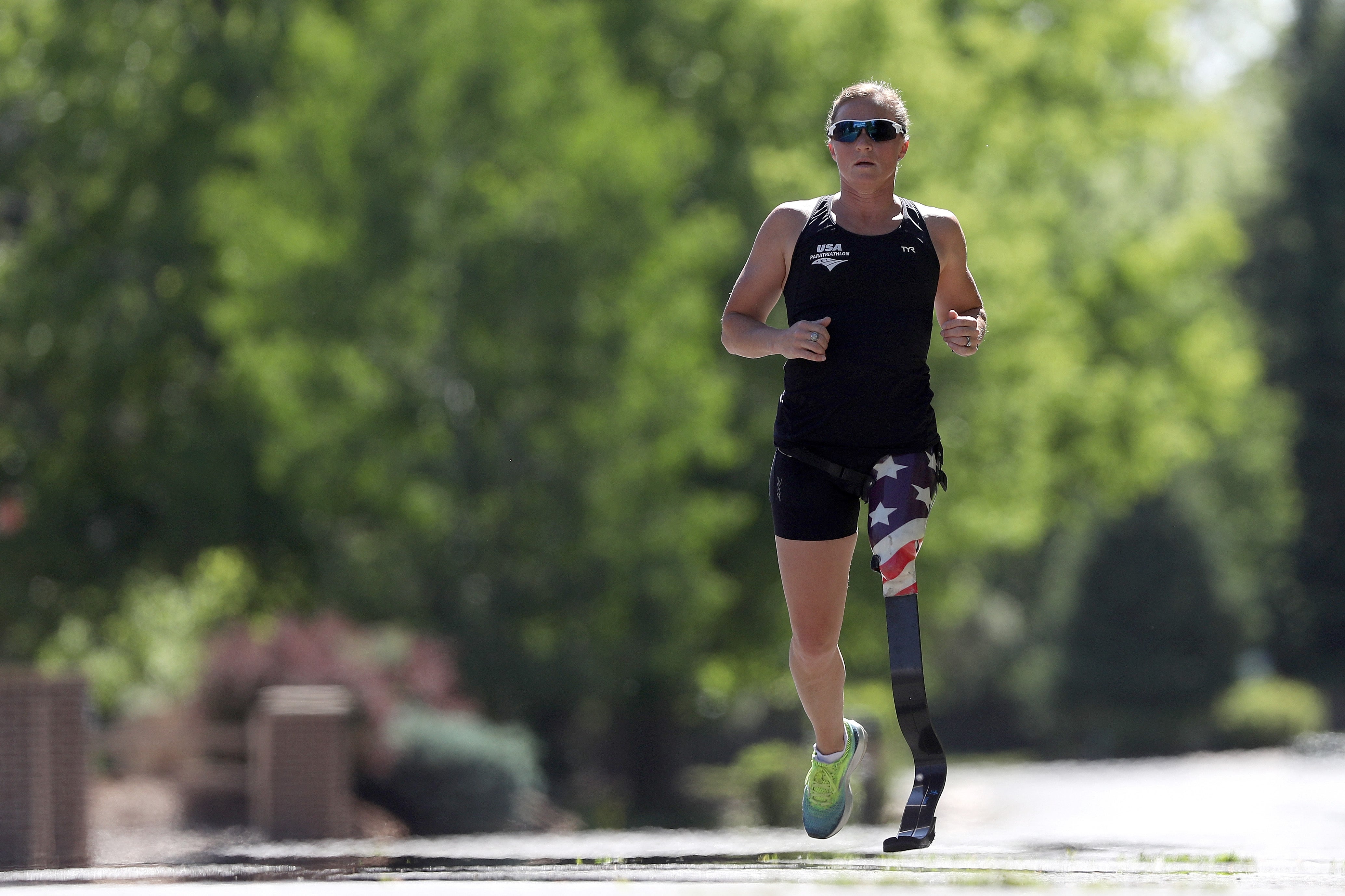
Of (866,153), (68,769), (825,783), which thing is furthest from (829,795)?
(68,769)

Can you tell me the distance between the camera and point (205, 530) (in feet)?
74.8

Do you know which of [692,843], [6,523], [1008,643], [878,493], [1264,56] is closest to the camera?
[878,493]

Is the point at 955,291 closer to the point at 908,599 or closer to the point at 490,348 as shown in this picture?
the point at 908,599

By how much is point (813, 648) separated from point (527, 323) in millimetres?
13864

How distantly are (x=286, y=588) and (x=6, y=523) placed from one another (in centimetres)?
365

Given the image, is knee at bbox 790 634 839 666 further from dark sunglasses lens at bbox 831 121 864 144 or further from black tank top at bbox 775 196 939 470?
dark sunglasses lens at bbox 831 121 864 144

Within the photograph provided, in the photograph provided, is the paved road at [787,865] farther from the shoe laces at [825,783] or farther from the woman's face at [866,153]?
the woman's face at [866,153]

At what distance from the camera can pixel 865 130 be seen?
5.89 metres

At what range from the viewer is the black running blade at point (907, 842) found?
5.72 metres

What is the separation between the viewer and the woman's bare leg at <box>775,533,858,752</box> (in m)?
6.04

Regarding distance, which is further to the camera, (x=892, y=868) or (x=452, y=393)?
(x=452, y=393)

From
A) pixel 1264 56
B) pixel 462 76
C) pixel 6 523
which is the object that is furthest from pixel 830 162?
pixel 1264 56

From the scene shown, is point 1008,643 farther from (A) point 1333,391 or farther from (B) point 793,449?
(B) point 793,449

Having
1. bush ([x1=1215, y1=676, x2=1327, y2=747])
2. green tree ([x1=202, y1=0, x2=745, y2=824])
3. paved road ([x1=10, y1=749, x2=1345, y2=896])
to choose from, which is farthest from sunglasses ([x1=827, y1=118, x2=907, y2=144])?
bush ([x1=1215, y1=676, x2=1327, y2=747])
